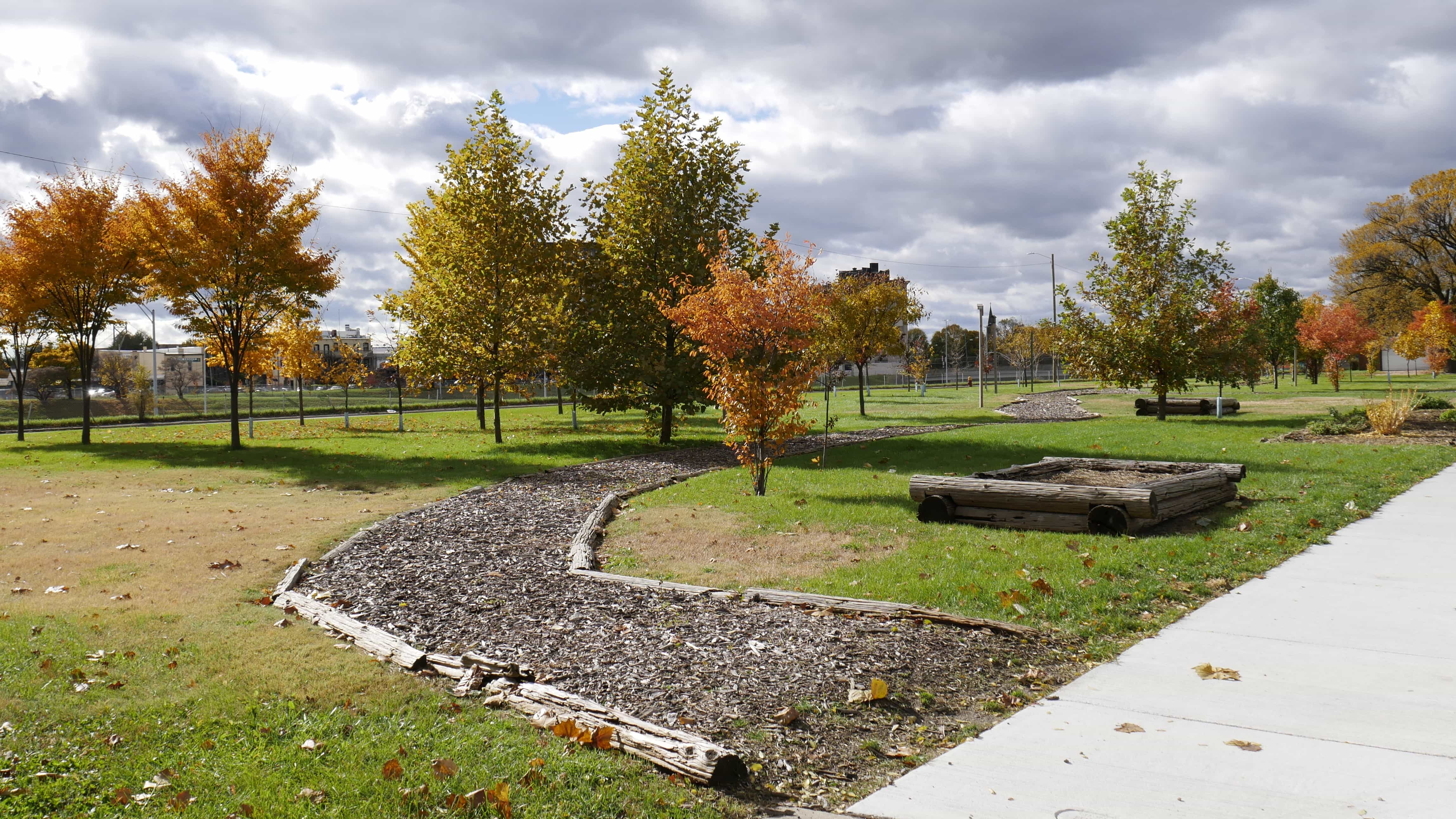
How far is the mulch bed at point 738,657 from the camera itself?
175 inches

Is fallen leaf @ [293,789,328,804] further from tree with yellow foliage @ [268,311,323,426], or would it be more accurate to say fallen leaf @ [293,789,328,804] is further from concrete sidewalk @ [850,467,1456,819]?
tree with yellow foliage @ [268,311,323,426]

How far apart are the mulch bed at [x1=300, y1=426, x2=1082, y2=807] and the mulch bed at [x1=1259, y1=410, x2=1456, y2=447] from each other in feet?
56.5

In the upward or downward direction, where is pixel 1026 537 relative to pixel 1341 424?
downward

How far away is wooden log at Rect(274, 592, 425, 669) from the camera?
5.64 m

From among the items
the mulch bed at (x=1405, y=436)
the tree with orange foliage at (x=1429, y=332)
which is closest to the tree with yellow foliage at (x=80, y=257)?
the mulch bed at (x=1405, y=436)

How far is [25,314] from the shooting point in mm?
24016

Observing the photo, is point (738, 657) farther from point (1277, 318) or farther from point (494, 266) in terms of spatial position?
point (1277, 318)

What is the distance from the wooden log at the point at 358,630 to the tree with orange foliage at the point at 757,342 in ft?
23.4

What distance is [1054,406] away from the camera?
3884cm

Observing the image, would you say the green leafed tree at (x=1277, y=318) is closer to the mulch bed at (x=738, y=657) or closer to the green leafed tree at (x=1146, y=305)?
the green leafed tree at (x=1146, y=305)

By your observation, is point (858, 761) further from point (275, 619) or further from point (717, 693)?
point (275, 619)

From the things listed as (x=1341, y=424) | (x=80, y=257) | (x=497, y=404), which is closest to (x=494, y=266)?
(x=497, y=404)

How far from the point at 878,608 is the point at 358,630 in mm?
3869

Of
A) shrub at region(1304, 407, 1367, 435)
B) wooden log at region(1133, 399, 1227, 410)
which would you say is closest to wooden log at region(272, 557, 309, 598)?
shrub at region(1304, 407, 1367, 435)
